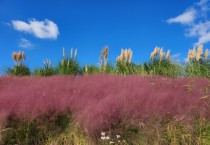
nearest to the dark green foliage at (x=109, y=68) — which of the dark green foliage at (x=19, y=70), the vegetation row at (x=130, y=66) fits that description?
the vegetation row at (x=130, y=66)

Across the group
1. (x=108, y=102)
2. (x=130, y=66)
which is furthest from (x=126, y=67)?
(x=108, y=102)

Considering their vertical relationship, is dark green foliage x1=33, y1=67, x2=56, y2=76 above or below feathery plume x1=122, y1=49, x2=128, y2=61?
below

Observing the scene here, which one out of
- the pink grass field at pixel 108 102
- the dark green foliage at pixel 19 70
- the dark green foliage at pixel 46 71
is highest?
the dark green foliage at pixel 19 70

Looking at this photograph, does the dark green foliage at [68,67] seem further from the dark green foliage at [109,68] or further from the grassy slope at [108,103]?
the grassy slope at [108,103]

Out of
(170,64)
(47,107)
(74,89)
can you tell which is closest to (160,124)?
(47,107)

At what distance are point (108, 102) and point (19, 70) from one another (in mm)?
9034

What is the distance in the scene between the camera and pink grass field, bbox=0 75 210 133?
5.48 m

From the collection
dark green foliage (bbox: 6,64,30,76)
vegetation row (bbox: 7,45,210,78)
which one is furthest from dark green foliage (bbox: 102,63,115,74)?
dark green foliage (bbox: 6,64,30,76)

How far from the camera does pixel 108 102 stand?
5641 millimetres

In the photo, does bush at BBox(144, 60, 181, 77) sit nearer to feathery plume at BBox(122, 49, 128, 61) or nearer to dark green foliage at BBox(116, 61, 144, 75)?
dark green foliage at BBox(116, 61, 144, 75)

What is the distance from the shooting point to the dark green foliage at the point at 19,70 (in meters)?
14.2

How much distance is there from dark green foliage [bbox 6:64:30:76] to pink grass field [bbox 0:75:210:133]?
7334 millimetres

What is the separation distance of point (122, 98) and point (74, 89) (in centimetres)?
147

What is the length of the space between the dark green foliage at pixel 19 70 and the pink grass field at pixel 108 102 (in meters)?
7.33
